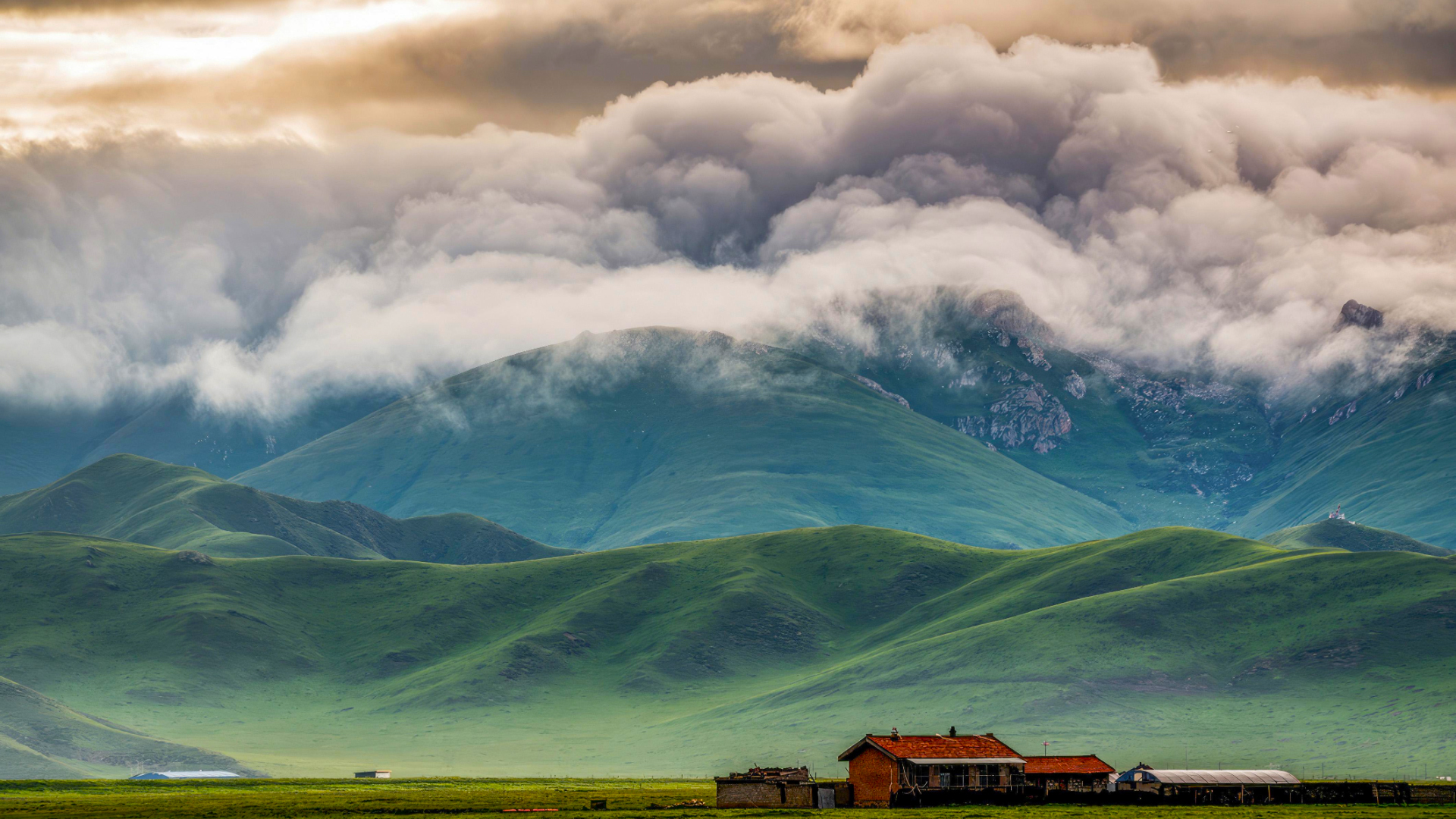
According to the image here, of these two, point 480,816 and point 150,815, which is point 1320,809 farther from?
point 150,815

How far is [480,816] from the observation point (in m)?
138

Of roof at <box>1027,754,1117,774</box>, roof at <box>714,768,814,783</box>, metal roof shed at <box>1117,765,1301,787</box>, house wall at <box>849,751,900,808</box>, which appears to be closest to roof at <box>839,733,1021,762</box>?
house wall at <box>849,751,900,808</box>

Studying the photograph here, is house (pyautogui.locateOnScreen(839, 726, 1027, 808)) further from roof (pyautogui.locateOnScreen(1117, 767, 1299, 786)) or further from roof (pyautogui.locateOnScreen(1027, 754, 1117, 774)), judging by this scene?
roof (pyautogui.locateOnScreen(1117, 767, 1299, 786))

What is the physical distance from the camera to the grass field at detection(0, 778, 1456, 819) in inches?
5226

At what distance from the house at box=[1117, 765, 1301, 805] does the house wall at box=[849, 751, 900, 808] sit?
1202 inches

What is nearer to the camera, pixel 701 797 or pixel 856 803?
pixel 856 803

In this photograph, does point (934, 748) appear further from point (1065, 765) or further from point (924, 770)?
point (1065, 765)

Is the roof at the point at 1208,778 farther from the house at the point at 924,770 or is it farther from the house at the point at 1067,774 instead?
the house at the point at 924,770

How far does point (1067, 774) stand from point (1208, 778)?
17843mm

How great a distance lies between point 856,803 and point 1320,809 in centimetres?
4449

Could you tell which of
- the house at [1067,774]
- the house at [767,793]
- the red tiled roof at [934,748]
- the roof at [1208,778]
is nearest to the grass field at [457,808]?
the house at [767,793]

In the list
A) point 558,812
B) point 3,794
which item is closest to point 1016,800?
point 558,812

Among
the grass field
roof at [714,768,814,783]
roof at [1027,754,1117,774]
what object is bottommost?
the grass field

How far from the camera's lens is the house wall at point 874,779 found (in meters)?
139
